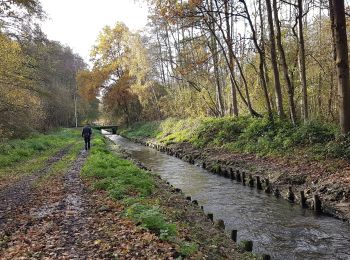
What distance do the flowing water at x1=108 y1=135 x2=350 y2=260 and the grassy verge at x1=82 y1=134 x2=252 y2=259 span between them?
3.95 feet

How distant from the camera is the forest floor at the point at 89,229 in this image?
6.79 metres

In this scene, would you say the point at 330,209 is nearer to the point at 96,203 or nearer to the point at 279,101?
the point at 96,203

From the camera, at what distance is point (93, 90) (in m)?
61.6

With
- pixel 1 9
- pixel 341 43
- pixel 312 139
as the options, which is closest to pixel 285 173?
pixel 312 139

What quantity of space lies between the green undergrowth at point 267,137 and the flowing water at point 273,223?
3.74 m

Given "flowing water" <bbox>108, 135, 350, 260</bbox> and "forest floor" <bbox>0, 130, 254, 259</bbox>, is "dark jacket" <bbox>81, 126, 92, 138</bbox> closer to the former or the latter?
"flowing water" <bbox>108, 135, 350, 260</bbox>

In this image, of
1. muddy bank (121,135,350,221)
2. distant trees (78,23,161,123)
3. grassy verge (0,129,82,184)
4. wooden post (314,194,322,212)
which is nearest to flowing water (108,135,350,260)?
wooden post (314,194,322,212)

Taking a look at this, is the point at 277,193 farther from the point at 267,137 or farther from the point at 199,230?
the point at 267,137

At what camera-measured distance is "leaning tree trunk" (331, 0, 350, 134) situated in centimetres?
1441

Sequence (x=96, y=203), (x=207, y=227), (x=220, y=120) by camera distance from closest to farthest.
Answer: (x=207, y=227)
(x=96, y=203)
(x=220, y=120)

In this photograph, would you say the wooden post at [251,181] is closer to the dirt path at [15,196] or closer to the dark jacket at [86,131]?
the dirt path at [15,196]

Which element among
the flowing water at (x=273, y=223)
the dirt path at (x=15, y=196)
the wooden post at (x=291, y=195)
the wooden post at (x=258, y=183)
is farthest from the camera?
the wooden post at (x=258, y=183)

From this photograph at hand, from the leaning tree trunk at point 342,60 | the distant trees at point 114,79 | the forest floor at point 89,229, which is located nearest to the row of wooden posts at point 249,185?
the forest floor at point 89,229

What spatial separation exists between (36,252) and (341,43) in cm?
1332
